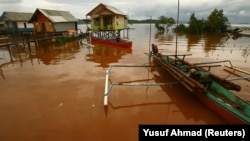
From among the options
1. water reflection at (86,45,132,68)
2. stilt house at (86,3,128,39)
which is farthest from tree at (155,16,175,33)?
water reflection at (86,45,132,68)

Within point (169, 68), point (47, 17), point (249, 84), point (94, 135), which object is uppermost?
point (47, 17)

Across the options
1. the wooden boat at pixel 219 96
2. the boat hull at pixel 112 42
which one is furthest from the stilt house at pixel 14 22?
the wooden boat at pixel 219 96

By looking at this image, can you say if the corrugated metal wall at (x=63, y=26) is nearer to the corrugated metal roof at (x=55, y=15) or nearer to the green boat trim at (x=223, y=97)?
the corrugated metal roof at (x=55, y=15)

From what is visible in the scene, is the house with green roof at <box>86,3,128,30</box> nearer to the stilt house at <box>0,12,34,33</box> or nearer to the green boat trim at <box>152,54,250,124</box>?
the stilt house at <box>0,12,34,33</box>

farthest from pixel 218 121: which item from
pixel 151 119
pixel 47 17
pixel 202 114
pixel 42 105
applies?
pixel 47 17

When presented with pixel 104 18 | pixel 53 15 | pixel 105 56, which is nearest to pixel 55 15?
pixel 53 15

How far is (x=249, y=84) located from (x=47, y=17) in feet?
100

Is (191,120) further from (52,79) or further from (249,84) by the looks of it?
(52,79)

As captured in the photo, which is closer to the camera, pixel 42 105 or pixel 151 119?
pixel 151 119

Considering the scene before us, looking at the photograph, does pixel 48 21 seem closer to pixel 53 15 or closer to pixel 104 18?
pixel 53 15

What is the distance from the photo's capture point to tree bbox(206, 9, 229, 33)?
166ft

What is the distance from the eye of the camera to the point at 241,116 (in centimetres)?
582

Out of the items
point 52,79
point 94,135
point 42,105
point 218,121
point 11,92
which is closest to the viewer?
point 94,135

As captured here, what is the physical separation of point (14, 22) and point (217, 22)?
52.1 m
